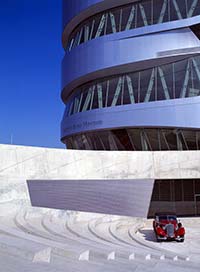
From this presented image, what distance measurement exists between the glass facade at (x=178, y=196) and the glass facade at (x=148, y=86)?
790cm

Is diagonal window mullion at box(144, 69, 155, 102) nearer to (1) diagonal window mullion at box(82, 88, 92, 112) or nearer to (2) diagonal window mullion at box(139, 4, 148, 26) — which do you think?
(2) diagonal window mullion at box(139, 4, 148, 26)

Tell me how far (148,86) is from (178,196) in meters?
10.2

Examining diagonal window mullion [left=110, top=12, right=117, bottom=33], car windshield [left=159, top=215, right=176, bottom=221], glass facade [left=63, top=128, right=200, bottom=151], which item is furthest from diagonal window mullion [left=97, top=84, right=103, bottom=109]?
car windshield [left=159, top=215, right=176, bottom=221]

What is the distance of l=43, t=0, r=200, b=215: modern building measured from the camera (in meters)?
26.2

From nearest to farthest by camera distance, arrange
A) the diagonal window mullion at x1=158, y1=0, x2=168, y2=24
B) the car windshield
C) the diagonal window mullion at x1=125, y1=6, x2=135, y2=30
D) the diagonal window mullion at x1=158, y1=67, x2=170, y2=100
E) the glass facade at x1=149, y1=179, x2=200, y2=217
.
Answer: the car windshield < the diagonal window mullion at x1=158, y1=67, x2=170, y2=100 < the diagonal window mullion at x1=158, y1=0, x2=168, y2=24 < the diagonal window mullion at x1=125, y1=6, x2=135, y2=30 < the glass facade at x1=149, y1=179, x2=200, y2=217

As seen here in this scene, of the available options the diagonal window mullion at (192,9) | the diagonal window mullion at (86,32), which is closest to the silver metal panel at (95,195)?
the diagonal window mullion at (192,9)

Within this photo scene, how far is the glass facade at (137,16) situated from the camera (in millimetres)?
27031

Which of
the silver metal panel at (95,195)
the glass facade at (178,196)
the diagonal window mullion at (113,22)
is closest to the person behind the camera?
the silver metal panel at (95,195)

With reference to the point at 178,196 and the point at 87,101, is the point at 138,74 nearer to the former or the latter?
the point at 87,101

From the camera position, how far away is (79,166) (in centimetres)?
1838

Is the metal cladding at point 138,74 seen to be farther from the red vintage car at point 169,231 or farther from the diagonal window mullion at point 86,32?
the red vintage car at point 169,231

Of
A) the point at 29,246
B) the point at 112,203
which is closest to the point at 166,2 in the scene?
the point at 112,203

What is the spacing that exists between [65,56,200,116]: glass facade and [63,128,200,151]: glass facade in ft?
8.11

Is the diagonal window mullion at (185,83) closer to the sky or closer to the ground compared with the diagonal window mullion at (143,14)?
closer to the ground
